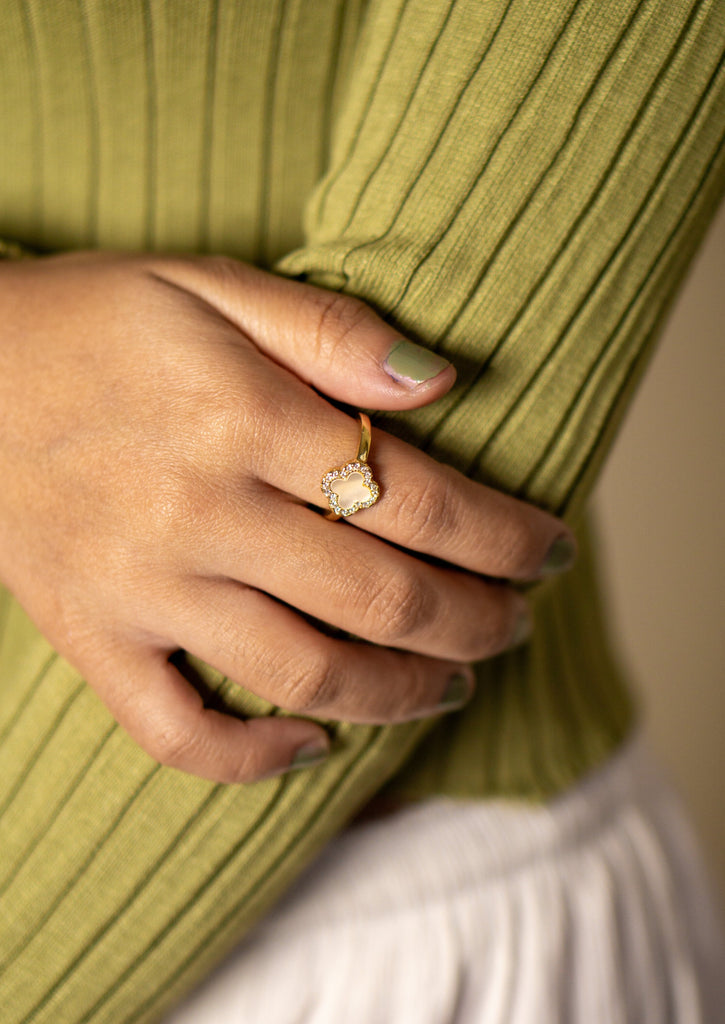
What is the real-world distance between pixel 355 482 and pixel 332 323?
0.09 meters

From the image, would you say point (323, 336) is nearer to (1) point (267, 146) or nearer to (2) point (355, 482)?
(2) point (355, 482)

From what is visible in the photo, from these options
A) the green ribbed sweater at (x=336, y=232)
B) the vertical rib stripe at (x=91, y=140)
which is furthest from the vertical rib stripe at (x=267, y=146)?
the vertical rib stripe at (x=91, y=140)

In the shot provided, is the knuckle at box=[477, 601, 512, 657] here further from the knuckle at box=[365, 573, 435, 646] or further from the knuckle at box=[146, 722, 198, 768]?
the knuckle at box=[146, 722, 198, 768]

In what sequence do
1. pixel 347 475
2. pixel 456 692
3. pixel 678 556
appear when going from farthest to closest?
pixel 678 556, pixel 456 692, pixel 347 475

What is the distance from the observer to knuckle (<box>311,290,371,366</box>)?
497 millimetres

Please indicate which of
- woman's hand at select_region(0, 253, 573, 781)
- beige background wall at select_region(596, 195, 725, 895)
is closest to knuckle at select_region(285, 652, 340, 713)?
woman's hand at select_region(0, 253, 573, 781)

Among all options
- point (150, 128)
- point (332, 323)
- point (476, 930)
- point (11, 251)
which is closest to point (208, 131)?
point (150, 128)

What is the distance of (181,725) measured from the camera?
533 millimetres

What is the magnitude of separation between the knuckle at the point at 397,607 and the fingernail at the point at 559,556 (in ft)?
0.31

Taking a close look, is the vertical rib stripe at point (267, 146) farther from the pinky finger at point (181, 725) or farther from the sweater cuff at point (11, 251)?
the pinky finger at point (181, 725)

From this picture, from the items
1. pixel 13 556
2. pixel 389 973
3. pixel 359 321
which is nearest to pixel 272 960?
pixel 389 973

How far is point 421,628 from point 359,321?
181mm

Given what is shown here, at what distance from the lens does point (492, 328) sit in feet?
1.77

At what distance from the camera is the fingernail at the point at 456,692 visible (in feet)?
1.94
